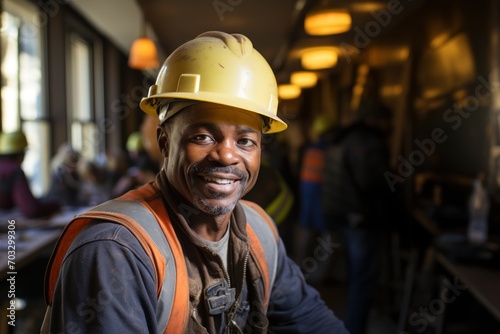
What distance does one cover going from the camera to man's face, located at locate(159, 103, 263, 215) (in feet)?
4.07

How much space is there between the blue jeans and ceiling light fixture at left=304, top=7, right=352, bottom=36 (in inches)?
83.1

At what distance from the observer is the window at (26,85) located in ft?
18.6

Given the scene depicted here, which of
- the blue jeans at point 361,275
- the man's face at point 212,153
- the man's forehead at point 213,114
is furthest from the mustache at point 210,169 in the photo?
the blue jeans at point 361,275

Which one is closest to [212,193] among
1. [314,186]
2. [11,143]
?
[11,143]

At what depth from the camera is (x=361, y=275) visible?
3.97 meters

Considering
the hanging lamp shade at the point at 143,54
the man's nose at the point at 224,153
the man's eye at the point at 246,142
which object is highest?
the hanging lamp shade at the point at 143,54

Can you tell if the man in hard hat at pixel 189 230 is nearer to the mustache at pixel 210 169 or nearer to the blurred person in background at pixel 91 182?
the mustache at pixel 210 169

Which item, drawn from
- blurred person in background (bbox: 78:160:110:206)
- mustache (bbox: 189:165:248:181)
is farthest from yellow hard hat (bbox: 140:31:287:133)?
blurred person in background (bbox: 78:160:110:206)

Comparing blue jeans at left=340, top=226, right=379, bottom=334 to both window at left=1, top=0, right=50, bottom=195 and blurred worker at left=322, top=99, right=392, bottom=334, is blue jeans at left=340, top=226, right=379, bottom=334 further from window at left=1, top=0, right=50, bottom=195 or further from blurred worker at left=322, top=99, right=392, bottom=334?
window at left=1, top=0, right=50, bottom=195

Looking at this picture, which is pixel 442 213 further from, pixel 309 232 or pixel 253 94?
pixel 253 94

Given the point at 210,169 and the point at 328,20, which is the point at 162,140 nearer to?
the point at 210,169

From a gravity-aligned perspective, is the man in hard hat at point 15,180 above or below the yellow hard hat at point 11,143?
below

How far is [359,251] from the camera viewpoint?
13.1 feet

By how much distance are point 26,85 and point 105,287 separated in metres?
6.00
